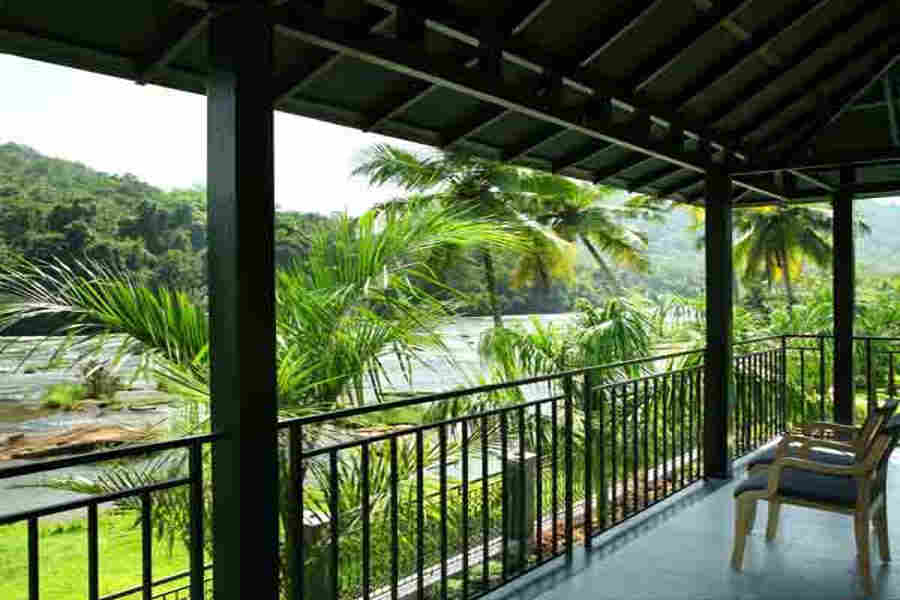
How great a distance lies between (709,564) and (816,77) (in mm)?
3647

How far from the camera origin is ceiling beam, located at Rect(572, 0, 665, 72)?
3.76 meters

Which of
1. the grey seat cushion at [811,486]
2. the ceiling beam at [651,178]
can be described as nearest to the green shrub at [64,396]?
the ceiling beam at [651,178]

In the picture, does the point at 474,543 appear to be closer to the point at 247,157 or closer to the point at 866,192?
the point at 866,192

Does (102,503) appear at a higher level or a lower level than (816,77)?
lower

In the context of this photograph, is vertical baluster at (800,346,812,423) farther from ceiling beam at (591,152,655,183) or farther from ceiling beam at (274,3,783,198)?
ceiling beam at (274,3,783,198)

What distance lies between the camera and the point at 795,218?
21.1m

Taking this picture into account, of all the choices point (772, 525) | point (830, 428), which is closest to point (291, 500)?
point (772, 525)

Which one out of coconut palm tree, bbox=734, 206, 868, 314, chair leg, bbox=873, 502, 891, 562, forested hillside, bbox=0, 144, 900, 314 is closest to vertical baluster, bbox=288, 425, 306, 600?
chair leg, bbox=873, 502, 891, 562

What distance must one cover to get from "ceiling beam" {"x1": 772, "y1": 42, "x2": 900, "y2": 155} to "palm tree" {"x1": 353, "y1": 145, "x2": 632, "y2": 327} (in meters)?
8.54

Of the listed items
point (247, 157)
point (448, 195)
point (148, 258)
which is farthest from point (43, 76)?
point (247, 157)

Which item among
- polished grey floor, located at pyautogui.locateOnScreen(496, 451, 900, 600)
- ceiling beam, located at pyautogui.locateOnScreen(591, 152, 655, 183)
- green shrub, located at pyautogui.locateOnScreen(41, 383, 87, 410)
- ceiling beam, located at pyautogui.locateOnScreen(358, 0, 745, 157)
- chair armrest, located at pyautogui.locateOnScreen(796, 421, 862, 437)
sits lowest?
green shrub, located at pyautogui.locateOnScreen(41, 383, 87, 410)

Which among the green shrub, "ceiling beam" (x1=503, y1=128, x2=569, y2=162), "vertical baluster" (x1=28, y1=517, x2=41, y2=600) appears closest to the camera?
"vertical baluster" (x1=28, y1=517, x2=41, y2=600)

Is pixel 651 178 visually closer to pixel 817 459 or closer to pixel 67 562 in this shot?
pixel 817 459

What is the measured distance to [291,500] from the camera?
8.47ft
